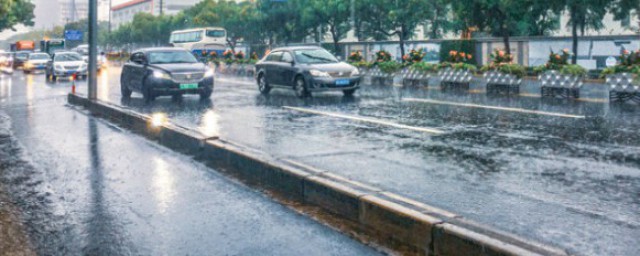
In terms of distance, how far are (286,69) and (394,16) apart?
29.3 metres

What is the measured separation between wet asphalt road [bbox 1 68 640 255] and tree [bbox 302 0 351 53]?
36.2 meters

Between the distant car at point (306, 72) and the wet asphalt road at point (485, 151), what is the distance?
1.49m

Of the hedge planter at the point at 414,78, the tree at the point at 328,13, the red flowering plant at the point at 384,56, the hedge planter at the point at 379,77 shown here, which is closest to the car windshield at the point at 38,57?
the tree at the point at 328,13

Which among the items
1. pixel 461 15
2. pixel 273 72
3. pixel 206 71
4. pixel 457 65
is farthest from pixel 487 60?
pixel 206 71

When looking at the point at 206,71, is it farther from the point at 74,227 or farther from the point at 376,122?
the point at 74,227

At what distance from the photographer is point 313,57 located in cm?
2023

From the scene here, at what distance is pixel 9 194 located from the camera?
6887 mm

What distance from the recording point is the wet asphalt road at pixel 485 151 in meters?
5.59

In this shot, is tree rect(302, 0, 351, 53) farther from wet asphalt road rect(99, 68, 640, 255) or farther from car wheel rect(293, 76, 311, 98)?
wet asphalt road rect(99, 68, 640, 255)

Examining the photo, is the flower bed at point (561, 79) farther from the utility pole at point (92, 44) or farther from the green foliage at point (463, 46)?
the green foliage at point (463, 46)

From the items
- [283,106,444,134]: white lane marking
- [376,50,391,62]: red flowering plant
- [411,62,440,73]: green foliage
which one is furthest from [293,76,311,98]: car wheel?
[376,50,391,62]: red flowering plant

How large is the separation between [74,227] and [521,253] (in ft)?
11.6

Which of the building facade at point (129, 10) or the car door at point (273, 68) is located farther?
the building facade at point (129, 10)

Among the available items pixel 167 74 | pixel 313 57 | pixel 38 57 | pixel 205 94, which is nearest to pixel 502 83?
pixel 313 57
